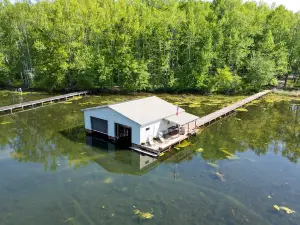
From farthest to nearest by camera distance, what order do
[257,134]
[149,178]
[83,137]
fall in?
[257,134] → [83,137] → [149,178]

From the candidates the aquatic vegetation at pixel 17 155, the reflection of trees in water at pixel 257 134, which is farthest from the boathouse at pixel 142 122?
the aquatic vegetation at pixel 17 155

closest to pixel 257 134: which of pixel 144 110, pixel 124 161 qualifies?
pixel 144 110

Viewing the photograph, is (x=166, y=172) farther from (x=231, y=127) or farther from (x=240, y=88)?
(x=240, y=88)

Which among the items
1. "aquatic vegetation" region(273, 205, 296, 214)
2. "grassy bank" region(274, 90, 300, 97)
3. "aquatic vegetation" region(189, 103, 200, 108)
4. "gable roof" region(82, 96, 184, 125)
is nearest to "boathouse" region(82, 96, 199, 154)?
"gable roof" region(82, 96, 184, 125)

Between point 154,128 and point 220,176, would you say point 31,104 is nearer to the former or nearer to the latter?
point 154,128

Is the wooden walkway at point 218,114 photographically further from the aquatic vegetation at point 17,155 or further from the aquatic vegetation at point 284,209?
the aquatic vegetation at point 17,155

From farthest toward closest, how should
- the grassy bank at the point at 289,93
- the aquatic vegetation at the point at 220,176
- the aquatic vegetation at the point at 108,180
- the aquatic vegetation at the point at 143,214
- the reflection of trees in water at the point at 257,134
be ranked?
the grassy bank at the point at 289,93 < the reflection of trees in water at the point at 257,134 < the aquatic vegetation at the point at 220,176 < the aquatic vegetation at the point at 108,180 < the aquatic vegetation at the point at 143,214

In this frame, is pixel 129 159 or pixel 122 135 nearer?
pixel 129 159
